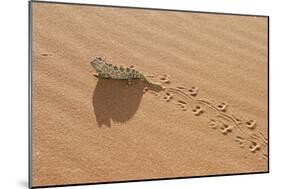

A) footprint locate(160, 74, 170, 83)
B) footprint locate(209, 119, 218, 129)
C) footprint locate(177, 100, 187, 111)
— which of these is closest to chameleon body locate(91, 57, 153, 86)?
footprint locate(160, 74, 170, 83)

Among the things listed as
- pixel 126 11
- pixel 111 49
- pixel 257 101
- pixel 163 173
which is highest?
pixel 126 11

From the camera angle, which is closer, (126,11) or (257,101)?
(126,11)

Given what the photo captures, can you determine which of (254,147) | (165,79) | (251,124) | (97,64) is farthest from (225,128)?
(97,64)

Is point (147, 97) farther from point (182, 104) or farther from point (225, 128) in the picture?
point (225, 128)

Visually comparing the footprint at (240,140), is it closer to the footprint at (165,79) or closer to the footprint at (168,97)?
the footprint at (168,97)

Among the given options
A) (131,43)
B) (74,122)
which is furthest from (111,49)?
(74,122)

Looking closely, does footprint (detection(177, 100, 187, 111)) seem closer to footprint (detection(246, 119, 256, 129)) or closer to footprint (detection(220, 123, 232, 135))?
footprint (detection(220, 123, 232, 135))

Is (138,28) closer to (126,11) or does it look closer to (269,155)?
(126,11)
